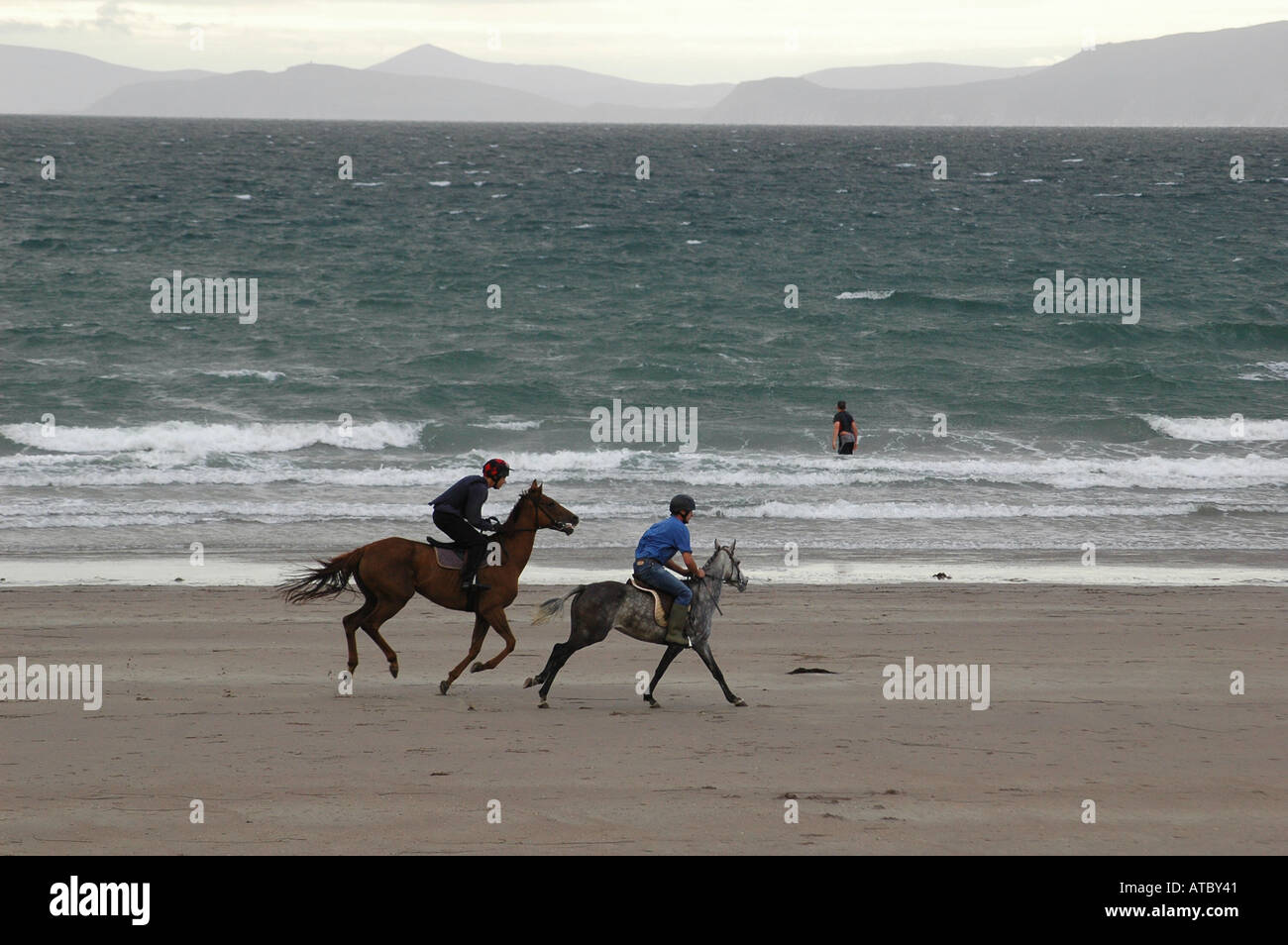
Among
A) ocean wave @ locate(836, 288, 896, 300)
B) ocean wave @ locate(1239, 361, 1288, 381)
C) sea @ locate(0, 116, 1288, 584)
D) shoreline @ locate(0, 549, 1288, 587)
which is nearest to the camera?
shoreline @ locate(0, 549, 1288, 587)

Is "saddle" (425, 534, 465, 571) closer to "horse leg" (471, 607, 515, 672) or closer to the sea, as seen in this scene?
"horse leg" (471, 607, 515, 672)

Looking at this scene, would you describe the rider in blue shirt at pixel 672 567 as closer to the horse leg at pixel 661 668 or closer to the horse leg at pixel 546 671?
the horse leg at pixel 661 668

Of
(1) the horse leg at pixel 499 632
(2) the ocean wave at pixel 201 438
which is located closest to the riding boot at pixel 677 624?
(1) the horse leg at pixel 499 632

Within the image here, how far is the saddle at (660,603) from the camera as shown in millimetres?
11203

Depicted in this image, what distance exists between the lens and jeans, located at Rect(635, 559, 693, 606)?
11203 millimetres

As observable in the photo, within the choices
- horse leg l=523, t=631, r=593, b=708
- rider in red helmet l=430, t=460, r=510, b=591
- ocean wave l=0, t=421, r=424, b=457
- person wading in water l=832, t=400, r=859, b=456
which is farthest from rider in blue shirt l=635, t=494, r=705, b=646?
ocean wave l=0, t=421, r=424, b=457

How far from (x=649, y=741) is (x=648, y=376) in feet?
85.4

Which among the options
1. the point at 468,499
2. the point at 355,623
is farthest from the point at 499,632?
the point at 355,623

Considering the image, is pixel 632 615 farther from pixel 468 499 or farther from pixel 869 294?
pixel 869 294

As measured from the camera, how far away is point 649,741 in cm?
1027

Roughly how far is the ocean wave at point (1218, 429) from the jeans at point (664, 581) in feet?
73.6

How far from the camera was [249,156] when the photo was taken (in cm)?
9644

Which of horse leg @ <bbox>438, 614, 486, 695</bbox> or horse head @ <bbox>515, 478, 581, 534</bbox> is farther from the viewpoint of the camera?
horse head @ <bbox>515, 478, 581, 534</bbox>

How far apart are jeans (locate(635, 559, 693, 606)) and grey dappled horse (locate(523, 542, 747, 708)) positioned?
0.11m
